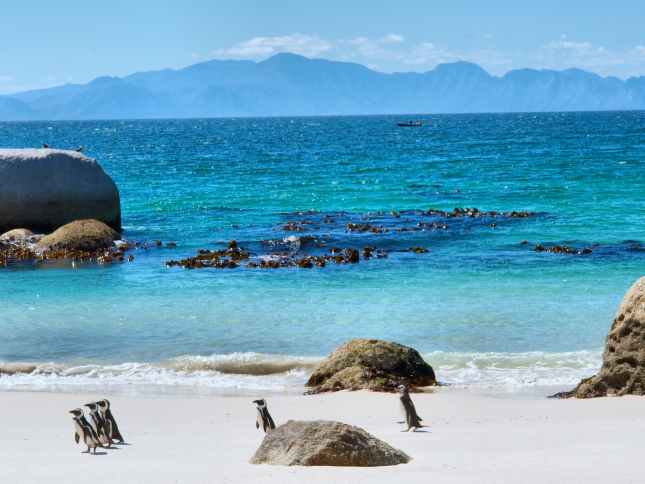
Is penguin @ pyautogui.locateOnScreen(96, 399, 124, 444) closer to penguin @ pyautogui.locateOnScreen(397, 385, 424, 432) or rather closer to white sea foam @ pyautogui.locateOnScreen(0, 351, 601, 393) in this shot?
penguin @ pyautogui.locateOnScreen(397, 385, 424, 432)

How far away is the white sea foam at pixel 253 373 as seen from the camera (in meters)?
15.8

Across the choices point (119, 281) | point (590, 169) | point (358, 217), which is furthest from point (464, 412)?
point (590, 169)

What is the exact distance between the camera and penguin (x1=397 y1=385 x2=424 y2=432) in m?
12.3

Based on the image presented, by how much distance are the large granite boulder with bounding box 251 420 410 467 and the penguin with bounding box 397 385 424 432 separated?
193 cm

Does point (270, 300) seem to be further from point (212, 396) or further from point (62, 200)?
point (62, 200)

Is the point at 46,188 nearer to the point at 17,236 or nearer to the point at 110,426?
the point at 17,236

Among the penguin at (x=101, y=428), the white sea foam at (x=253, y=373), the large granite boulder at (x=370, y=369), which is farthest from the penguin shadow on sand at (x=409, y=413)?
the penguin at (x=101, y=428)

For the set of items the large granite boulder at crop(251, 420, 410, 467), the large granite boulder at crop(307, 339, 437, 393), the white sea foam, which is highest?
the large granite boulder at crop(251, 420, 410, 467)

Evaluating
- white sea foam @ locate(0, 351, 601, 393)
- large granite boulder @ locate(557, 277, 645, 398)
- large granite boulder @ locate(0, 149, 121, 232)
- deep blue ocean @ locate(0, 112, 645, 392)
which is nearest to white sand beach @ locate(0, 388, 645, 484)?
large granite boulder @ locate(557, 277, 645, 398)

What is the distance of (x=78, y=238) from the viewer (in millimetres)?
28438

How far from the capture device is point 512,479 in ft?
31.1

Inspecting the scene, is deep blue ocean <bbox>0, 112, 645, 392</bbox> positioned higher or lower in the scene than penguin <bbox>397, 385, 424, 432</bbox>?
lower

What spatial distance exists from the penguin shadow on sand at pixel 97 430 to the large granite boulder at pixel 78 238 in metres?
16.7

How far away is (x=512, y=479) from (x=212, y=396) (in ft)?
21.4
